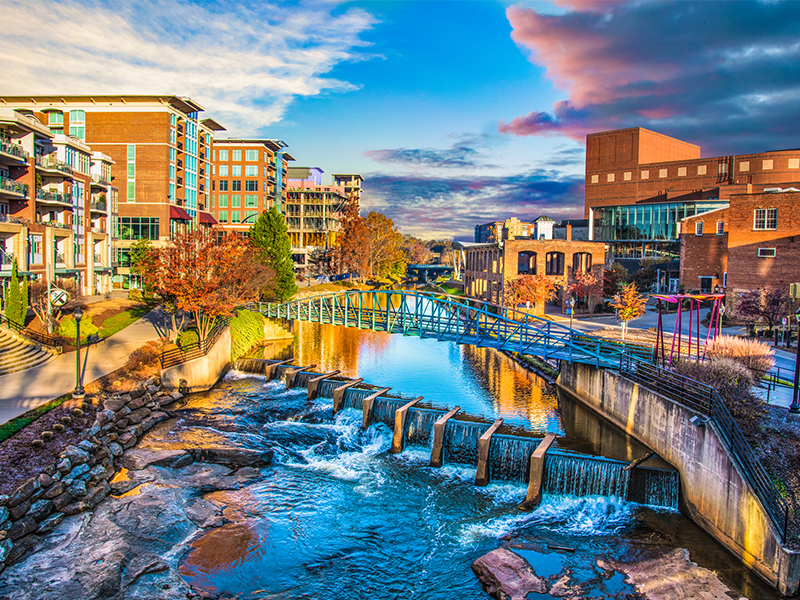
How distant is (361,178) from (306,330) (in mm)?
100140

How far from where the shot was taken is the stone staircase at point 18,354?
25.0m

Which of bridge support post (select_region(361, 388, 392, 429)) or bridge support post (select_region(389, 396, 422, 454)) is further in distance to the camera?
bridge support post (select_region(361, 388, 392, 429))

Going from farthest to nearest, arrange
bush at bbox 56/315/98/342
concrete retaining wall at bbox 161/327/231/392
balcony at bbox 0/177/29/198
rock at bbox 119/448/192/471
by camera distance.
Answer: balcony at bbox 0/177/29/198, bush at bbox 56/315/98/342, concrete retaining wall at bbox 161/327/231/392, rock at bbox 119/448/192/471

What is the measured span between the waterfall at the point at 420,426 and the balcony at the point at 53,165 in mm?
39081

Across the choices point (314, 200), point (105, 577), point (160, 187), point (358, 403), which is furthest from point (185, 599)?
point (314, 200)

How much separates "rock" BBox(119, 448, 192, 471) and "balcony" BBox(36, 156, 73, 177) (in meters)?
33.8

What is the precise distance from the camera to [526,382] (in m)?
32.0

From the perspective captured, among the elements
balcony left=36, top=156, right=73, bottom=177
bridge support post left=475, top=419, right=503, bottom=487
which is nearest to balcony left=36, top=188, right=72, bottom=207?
balcony left=36, top=156, right=73, bottom=177

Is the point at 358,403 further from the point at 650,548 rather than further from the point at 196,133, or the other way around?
the point at 196,133

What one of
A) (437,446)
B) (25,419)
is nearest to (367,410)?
(437,446)

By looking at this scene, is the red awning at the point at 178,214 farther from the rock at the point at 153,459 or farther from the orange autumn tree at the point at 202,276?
the rock at the point at 153,459

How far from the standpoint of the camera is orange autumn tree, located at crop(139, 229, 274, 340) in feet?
106

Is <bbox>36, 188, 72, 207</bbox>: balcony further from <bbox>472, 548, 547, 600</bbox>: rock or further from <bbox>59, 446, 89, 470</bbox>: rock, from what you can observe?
<bbox>472, 548, 547, 600</bbox>: rock

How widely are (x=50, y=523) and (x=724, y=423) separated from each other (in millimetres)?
19265
